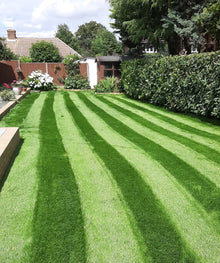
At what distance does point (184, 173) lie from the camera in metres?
3.64

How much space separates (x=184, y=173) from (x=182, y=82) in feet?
16.2

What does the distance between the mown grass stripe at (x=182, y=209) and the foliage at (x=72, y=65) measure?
1531cm

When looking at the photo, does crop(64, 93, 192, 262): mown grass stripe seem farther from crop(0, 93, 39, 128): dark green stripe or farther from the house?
the house

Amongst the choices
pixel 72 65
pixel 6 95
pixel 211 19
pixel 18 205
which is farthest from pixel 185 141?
pixel 72 65

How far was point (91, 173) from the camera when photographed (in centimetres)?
361

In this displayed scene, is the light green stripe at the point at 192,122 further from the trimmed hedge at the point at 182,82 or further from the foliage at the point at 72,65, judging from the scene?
the foliage at the point at 72,65

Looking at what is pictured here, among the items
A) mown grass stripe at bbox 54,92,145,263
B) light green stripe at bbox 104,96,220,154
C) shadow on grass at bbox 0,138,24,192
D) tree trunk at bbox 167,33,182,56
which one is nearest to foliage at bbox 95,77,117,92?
tree trunk at bbox 167,33,182,56

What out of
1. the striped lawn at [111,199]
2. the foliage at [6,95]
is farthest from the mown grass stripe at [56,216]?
the foliage at [6,95]

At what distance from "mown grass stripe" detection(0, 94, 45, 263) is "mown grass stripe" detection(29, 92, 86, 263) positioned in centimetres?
8

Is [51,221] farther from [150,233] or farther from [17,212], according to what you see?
[150,233]

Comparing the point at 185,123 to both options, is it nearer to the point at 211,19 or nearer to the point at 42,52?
the point at 211,19

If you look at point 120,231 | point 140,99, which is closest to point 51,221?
point 120,231

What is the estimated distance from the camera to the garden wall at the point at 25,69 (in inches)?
722

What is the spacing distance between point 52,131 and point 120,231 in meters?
3.90
